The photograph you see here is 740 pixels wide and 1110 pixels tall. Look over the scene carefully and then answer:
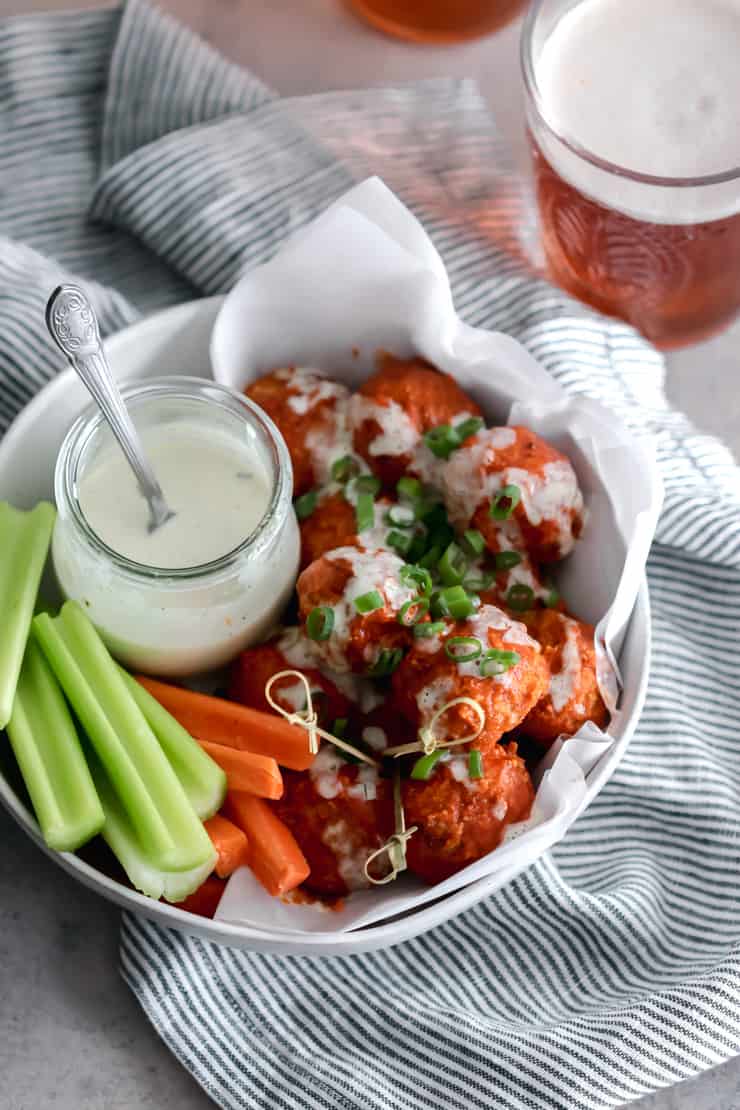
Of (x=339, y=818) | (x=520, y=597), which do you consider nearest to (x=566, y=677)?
(x=520, y=597)

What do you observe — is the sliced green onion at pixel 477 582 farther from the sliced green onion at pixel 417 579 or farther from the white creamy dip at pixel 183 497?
the white creamy dip at pixel 183 497

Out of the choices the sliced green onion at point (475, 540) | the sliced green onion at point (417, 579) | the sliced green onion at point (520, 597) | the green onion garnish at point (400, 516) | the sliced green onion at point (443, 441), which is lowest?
the sliced green onion at point (520, 597)

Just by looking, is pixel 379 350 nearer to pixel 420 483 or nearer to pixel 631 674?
pixel 420 483

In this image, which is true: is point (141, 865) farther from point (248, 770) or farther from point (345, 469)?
point (345, 469)

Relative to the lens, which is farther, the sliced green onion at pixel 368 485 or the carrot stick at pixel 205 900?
the sliced green onion at pixel 368 485

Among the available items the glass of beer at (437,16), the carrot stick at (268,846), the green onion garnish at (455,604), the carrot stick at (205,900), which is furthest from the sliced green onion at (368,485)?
the glass of beer at (437,16)

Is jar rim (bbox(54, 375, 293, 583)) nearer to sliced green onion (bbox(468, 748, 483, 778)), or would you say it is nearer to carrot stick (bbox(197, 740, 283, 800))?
carrot stick (bbox(197, 740, 283, 800))
